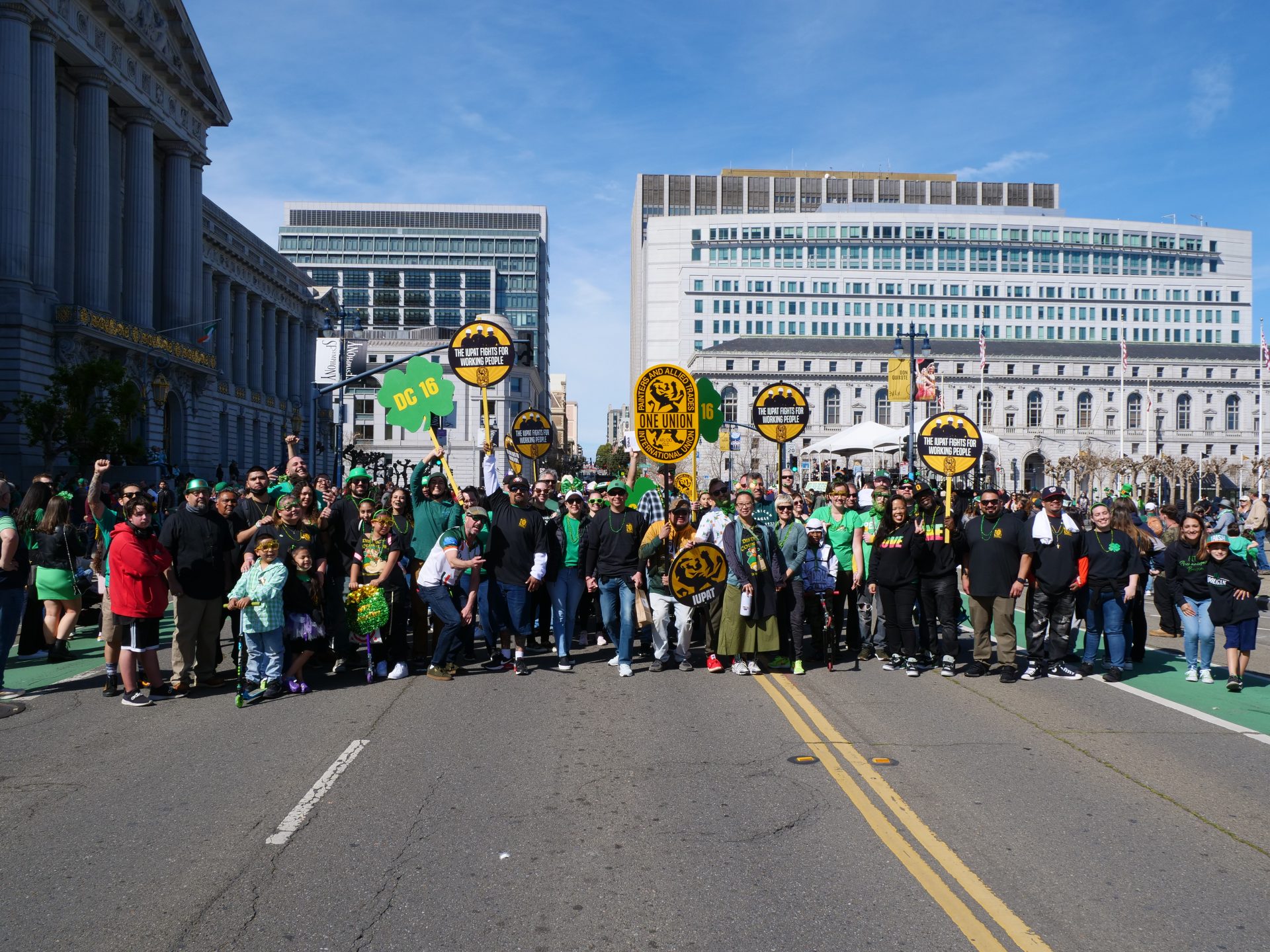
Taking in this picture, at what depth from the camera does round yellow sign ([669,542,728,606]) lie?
10.2m

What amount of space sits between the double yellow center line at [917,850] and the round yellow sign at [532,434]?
1103 cm

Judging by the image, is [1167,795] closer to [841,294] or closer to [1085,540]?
[1085,540]

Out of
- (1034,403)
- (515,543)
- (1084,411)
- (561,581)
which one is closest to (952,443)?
(561,581)

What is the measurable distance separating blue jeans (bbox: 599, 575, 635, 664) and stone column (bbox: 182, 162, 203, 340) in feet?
162

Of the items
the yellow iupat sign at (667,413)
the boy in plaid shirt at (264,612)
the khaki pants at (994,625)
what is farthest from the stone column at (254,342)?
the khaki pants at (994,625)

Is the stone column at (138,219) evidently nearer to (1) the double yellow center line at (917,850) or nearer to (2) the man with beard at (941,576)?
(2) the man with beard at (941,576)

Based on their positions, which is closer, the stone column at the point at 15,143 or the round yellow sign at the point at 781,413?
the round yellow sign at the point at 781,413

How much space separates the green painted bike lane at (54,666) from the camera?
385 inches

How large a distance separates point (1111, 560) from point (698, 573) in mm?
4315

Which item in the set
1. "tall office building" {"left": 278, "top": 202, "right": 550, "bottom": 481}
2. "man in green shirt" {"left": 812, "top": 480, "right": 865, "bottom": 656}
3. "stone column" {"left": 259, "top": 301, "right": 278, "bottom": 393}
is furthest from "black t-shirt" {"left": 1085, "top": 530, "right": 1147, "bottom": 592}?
"tall office building" {"left": 278, "top": 202, "right": 550, "bottom": 481}

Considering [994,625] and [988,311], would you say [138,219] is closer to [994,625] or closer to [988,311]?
[994,625]

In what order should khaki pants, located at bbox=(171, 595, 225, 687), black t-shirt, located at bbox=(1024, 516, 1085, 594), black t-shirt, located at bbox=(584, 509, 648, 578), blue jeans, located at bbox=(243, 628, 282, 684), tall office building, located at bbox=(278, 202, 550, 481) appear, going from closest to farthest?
1. blue jeans, located at bbox=(243, 628, 282, 684)
2. khaki pants, located at bbox=(171, 595, 225, 687)
3. black t-shirt, located at bbox=(1024, 516, 1085, 594)
4. black t-shirt, located at bbox=(584, 509, 648, 578)
5. tall office building, located at bbox=(278, 202, 550, 481)

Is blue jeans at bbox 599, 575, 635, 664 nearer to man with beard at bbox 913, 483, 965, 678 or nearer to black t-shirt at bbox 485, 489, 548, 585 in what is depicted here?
black t-shirt at bbox 485, 489, 548, 585

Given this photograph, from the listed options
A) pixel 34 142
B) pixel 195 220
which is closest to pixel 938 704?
pixel 34 142
